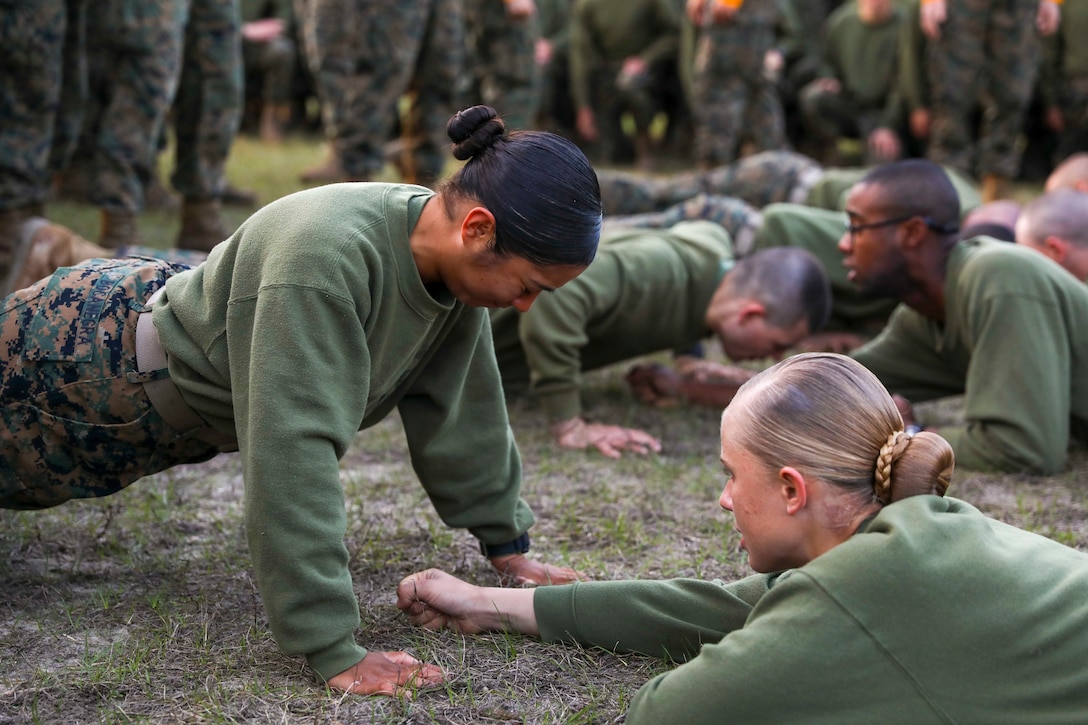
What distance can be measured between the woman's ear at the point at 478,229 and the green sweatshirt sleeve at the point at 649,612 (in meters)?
0.68

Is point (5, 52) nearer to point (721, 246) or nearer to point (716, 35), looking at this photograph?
point (721, 246)

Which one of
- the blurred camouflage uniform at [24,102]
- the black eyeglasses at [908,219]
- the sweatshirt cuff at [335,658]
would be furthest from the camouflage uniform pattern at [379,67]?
the sweatshirt cuff at [335,658]

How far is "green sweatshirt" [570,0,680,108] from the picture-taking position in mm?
10953

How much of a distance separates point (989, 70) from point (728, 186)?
9.31 ft

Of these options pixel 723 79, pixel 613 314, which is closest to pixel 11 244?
pixel 613 314

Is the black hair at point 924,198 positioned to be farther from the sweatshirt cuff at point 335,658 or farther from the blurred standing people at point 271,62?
the blurred standing people at point 271,62

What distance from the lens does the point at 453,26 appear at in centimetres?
695

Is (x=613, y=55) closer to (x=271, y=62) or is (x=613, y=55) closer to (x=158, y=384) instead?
(x=271, y=62)

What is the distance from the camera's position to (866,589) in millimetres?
1670

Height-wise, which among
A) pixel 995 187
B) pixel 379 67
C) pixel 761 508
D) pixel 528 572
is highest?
pixel 761 508

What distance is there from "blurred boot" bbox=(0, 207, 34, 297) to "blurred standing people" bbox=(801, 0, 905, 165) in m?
7.01

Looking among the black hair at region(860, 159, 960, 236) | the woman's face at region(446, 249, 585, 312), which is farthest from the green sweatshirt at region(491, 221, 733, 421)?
the woman's face at region(446, 249, 585, 312)

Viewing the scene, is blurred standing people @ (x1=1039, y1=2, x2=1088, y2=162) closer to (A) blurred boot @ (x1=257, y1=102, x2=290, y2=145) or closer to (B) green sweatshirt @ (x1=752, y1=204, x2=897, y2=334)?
(B) green sweatshirt @ (x1=752, y1=204, x2=897, y2=334)

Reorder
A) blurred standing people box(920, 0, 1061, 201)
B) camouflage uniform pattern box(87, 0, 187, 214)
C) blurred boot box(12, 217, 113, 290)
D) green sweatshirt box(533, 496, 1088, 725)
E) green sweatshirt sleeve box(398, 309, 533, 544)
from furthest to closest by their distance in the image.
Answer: blurred standing people box(920, 0, 1061, 201) → camouflage uniform pattern box(87, 0, 187, 214) → blurred boot box(12, 217, 113, 290) → green sweatshirt sleeve box(398, 309, 533, 544) → green sweatshirt box(533, 496, 1088, 725)
